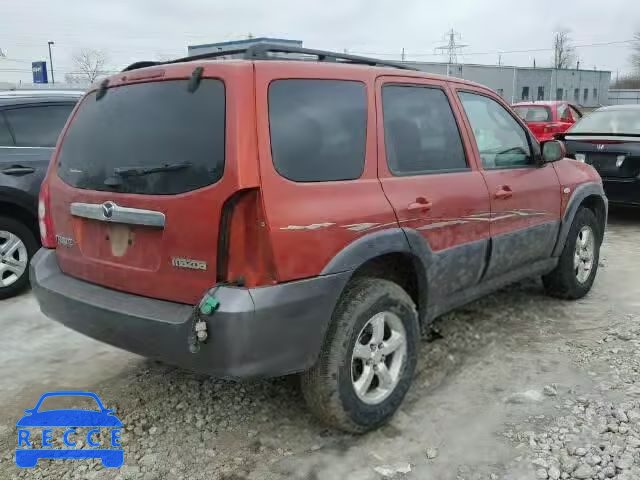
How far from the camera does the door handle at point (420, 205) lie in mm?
3226

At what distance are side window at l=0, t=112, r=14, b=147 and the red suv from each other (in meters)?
2.41

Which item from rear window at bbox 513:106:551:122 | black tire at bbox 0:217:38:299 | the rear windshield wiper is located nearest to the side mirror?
the rear windshield wiper

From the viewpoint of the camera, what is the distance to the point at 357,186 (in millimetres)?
2961

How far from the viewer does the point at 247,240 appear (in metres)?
2.55

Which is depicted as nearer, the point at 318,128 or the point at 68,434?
the point at 318,128

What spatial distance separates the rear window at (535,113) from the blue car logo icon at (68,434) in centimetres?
1302

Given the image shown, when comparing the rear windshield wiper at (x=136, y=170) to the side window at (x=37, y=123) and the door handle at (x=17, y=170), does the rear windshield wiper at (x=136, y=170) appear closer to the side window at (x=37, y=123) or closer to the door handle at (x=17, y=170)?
the door handle at (x=17, y=170)

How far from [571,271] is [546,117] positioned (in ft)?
34.2

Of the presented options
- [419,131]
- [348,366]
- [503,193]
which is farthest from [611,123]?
[348,366]

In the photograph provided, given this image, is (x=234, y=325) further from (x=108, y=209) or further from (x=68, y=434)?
(x=68, y=434)

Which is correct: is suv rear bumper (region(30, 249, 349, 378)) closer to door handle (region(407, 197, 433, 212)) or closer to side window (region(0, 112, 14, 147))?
door handle (region(407, 197, 433, 212))

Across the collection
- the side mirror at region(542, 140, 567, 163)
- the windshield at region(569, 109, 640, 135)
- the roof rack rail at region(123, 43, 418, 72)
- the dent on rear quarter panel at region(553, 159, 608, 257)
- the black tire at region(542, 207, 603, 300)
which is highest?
the roof rack rail at region(123, 43, 418, 72)

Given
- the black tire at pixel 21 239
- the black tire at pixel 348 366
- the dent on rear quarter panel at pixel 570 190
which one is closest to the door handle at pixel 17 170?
the black tire at pixel 21 239

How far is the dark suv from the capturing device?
529cm
